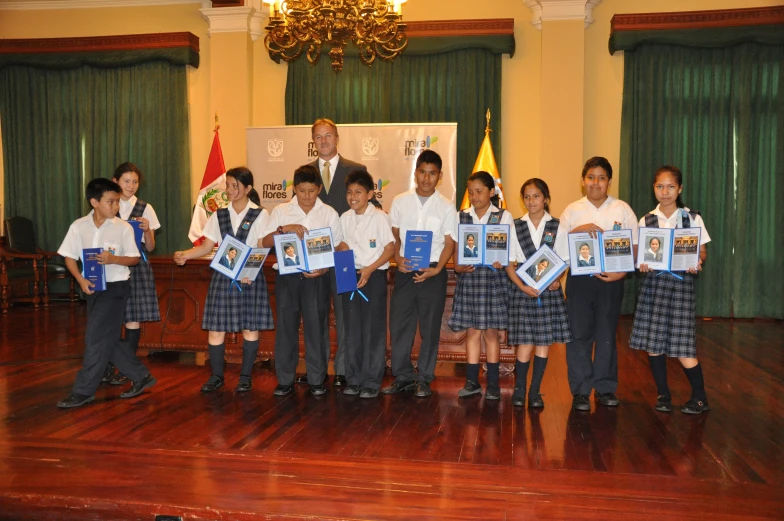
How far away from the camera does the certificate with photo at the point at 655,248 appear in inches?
143

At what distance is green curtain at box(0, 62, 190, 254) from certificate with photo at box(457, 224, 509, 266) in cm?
542

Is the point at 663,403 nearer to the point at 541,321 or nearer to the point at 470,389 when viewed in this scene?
the point at 541,321

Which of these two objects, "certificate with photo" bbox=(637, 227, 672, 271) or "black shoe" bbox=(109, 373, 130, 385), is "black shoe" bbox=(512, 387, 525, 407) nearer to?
"certificate with photo" bbox=(637, 227, 672, 271)

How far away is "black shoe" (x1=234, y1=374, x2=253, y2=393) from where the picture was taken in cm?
424

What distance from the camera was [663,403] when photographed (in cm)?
385

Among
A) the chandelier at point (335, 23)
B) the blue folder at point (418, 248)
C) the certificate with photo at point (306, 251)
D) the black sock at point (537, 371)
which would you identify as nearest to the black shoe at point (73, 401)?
the certificate with photo at point (306, 251)

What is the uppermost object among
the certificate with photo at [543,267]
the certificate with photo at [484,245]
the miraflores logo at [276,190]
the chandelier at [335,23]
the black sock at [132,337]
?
the chandelier at [335,23]

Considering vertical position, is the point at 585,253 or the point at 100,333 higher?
the point at 585,253

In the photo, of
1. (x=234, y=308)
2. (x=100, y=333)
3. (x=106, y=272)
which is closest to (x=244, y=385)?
(x=234, y=308)

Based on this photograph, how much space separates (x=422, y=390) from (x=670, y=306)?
4.75ft

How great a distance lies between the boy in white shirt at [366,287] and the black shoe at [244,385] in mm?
605

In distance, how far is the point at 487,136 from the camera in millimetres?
7449

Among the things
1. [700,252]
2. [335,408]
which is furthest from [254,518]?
[700,252]

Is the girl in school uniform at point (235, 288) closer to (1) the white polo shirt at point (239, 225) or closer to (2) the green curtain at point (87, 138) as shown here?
(1) the white polo shirt at point (239, 225)
